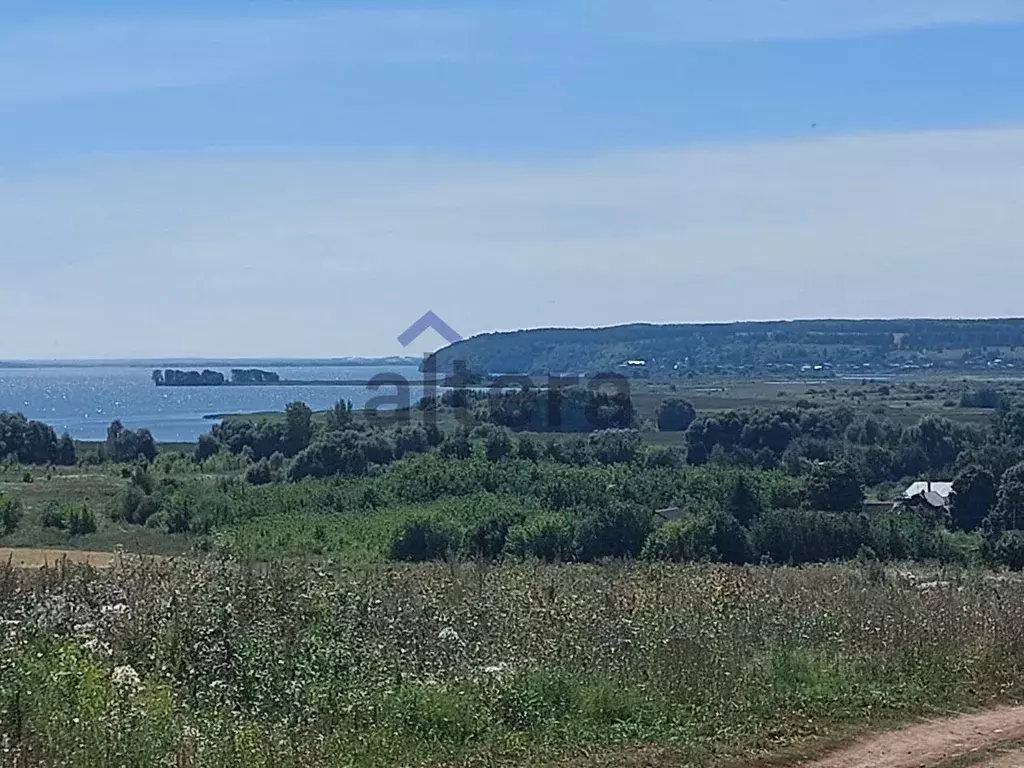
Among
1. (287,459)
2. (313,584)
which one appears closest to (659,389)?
(287,459)

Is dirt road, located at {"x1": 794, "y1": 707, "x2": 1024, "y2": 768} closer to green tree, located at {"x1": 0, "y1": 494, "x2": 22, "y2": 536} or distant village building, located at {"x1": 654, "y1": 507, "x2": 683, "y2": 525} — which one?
distant village building, located at {"x1": 654, "y1": 507, "x2": 683, "y2": 525}

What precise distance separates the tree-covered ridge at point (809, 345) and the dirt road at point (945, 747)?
355 feet

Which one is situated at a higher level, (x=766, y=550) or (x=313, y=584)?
(x=313, y=584)

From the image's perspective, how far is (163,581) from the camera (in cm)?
1234

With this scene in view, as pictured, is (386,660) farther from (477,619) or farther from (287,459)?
(287,459)

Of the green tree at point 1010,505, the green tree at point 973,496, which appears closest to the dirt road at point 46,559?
the green tree at point 1010,505

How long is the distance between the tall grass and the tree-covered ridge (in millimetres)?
105405

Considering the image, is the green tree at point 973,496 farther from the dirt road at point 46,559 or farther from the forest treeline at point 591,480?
the dirt road at point 46,559

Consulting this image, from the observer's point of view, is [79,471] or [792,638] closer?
[792,638]

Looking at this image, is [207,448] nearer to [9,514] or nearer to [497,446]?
[497,446]

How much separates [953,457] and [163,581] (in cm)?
5003

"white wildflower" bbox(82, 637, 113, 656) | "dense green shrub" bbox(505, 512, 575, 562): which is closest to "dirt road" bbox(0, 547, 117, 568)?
"white wildflower" bbox(82, 637, 113, 656)

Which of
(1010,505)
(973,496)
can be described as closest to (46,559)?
(1010,505)

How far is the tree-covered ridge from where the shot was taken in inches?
5094
